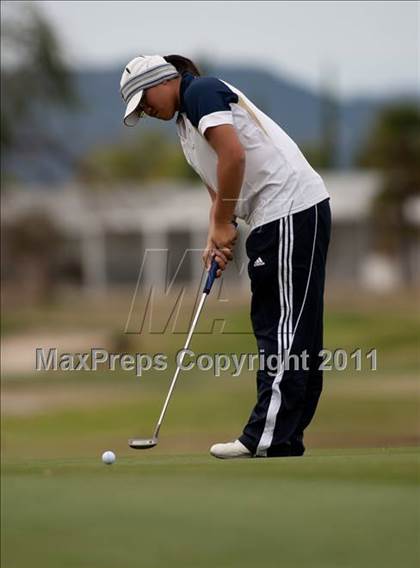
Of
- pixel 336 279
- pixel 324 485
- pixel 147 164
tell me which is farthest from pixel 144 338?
pixel 147 164

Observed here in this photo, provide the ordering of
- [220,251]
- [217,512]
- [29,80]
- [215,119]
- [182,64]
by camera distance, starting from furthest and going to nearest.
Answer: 1. [29,80]
2. [217,512]
3. [182,64]
4. [220,251]
5. [215,119]

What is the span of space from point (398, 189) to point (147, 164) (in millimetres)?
33889

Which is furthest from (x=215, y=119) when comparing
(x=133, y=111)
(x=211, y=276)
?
(x=211, y=276)

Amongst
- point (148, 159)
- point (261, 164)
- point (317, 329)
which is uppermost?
point (261, 164)

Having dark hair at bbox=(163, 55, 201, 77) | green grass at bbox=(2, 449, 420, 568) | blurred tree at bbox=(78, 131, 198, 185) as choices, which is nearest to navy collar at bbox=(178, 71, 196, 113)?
dark hair at bbox=(163, 55, 201, 77)

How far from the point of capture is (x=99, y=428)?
928 inches

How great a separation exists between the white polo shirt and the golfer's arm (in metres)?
0.15

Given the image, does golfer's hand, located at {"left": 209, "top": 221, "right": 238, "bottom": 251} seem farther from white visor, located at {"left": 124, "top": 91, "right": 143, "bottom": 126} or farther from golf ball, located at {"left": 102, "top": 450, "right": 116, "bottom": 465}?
golf ball, located at {"left": 102, "top": 450, "right": 116, "bottom": 465}

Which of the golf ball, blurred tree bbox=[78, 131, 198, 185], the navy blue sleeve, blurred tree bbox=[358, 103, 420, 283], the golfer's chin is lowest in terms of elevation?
blurred tree bbox=[78, 131, 198, 185]

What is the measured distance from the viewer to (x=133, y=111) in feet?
23.2

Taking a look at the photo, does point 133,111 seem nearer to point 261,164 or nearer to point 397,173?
point 261,164

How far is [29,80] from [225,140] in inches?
1969

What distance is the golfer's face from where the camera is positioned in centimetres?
700

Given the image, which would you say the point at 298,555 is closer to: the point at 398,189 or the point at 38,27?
the point at 38,27
